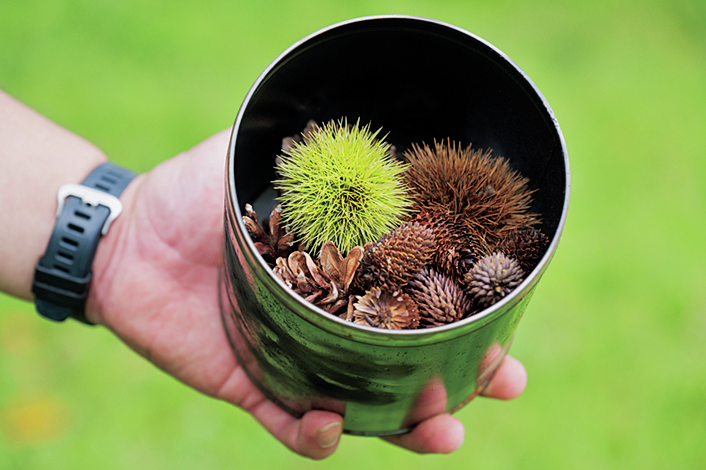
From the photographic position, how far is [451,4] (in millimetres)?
→ 1825

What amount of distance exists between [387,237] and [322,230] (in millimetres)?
75

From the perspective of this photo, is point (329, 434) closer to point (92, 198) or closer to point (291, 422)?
point (291, 422)

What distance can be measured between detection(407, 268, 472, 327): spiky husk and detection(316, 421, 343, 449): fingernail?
0.21 m

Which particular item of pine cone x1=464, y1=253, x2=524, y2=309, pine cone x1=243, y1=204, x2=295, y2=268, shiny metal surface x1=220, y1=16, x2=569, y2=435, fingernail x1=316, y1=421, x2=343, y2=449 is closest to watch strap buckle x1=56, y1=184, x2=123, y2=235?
shiny metal surface x1=220, y1=16, x2=569, y2=435

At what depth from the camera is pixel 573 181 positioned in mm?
1576

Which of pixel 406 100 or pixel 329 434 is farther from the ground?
pixel 406 100

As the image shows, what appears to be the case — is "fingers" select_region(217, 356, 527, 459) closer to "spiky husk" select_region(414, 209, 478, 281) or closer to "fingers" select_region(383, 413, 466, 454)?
"fingers" select_region(383, 413, 466, 454)

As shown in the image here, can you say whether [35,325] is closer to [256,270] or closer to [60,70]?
[60,70]

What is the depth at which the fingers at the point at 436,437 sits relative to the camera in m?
0.82

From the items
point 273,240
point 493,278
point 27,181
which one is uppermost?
point 493,278

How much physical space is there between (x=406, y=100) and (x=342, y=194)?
0.69ft

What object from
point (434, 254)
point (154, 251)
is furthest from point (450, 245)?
point (154, 251)

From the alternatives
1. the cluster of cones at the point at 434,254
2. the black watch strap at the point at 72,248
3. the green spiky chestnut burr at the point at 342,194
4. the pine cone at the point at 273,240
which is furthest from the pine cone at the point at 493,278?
the black watch strap at the point at 72,248

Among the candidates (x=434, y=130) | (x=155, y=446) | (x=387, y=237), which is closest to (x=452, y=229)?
(x=387, y=237)
